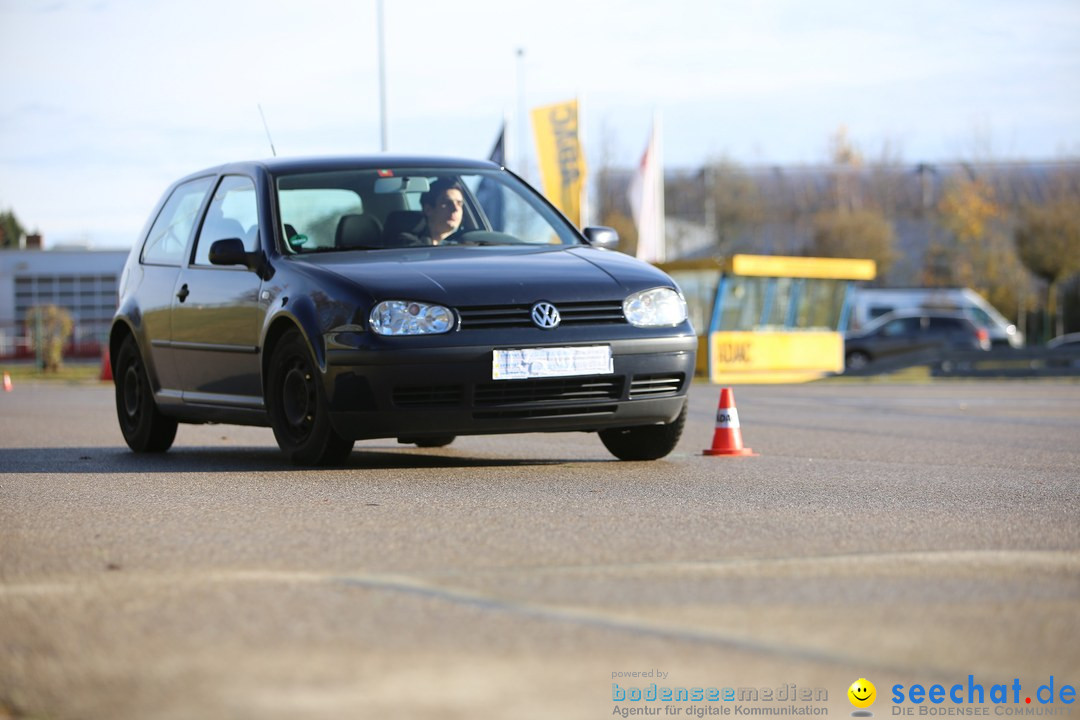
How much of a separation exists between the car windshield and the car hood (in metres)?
0.23

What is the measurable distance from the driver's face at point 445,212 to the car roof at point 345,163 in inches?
13.0

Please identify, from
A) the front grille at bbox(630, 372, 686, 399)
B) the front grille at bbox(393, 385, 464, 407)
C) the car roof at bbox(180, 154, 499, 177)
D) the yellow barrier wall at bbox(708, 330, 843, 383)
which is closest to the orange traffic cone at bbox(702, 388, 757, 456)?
the front grille at bbox(630, 372, 686, 399)

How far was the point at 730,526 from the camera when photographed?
604 centimetres

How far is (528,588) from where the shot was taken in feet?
15.2

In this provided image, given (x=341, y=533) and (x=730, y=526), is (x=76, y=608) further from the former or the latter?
(x=730, y=526)

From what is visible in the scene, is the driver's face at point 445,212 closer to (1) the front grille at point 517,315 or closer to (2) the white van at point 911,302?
(1) the front grille at point 517,315

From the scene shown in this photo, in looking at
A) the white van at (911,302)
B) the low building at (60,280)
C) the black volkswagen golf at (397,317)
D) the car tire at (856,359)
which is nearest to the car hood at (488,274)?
the black volkswagen golf at (397,317)

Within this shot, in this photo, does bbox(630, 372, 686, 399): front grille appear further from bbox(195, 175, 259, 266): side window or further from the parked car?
the parked car

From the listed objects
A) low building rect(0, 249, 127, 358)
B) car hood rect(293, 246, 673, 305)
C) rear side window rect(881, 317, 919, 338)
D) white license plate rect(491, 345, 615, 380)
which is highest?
car hood rect(293, 246, 673, 305)

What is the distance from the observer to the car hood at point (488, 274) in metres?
8.12

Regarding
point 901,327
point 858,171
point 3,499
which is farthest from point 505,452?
point 858,171

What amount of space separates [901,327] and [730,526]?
37766 mm

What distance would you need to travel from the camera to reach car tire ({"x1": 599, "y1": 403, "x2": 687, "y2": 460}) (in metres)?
9.13

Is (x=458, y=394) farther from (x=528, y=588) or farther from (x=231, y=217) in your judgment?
(x=528, y=588)
